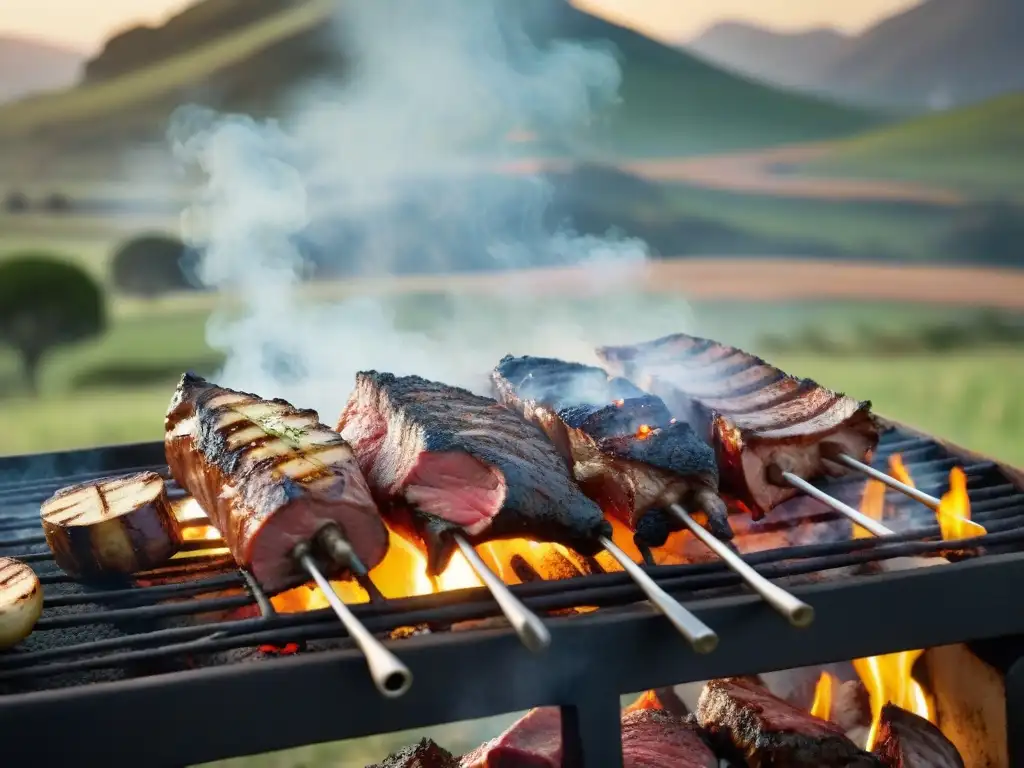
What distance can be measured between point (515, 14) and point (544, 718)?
708cm

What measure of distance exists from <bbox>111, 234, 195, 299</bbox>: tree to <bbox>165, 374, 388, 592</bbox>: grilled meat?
6.17 m

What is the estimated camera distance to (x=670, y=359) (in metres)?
3.85

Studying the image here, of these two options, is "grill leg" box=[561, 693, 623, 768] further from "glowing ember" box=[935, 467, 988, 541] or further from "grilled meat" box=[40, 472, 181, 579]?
"grilled meat" box=[40, 472, 181, 579]

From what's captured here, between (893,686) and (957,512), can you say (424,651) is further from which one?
(893,686)

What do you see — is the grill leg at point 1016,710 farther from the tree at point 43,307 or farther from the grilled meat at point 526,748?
the tree at point 43,307

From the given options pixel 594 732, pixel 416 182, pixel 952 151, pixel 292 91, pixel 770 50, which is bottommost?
pixel 594 732

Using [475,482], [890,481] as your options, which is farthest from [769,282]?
[475,482]

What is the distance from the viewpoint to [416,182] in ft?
27.9

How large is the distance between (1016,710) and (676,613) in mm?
1325

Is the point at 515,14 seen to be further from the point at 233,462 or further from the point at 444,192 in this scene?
the point at 233,462

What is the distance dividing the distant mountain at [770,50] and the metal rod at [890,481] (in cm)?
724

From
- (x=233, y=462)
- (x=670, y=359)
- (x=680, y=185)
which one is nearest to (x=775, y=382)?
(x=670, y=359)

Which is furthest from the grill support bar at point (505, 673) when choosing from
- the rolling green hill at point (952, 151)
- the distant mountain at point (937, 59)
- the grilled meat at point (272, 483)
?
the distant mountain at point (937, 59)

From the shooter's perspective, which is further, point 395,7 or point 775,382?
point 395,7
